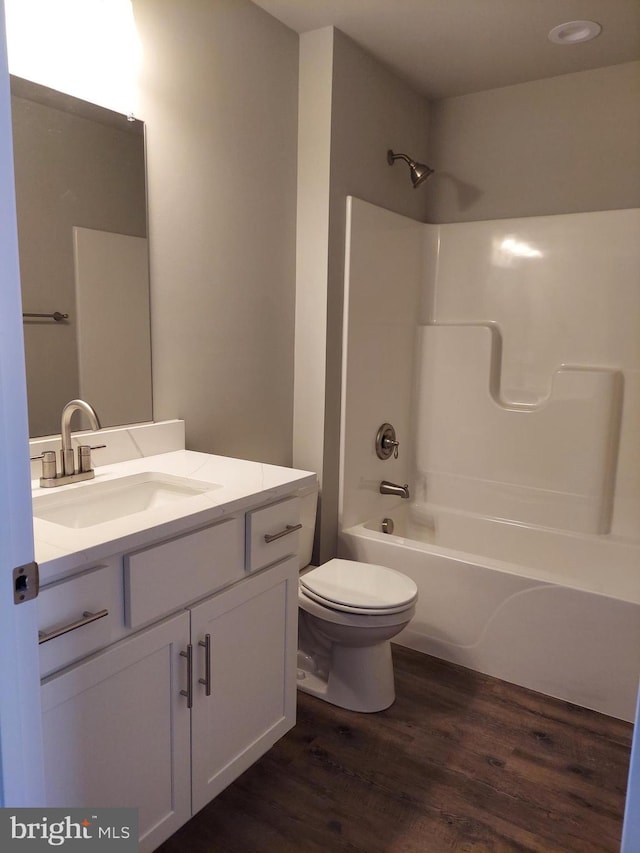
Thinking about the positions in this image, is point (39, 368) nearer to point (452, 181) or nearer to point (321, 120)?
point (321, 120)

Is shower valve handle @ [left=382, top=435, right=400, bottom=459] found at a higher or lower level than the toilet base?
higher

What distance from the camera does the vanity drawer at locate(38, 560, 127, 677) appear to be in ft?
3.81

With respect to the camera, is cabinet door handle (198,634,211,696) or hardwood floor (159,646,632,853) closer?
cabinet door handle (198,634,211,696)

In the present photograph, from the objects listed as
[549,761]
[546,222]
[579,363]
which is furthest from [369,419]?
[549,761]

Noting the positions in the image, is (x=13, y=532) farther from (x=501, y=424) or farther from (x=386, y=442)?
(x=501, y=424)

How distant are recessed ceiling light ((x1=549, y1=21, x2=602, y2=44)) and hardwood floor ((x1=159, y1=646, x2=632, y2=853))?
250 cm

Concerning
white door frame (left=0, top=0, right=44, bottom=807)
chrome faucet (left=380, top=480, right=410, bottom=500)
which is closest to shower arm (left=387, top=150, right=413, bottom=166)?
chrome faucet (left=380, top=480, right=410, bottom=500)

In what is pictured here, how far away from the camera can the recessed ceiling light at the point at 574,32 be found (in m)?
2.37

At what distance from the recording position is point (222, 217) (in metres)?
2.27

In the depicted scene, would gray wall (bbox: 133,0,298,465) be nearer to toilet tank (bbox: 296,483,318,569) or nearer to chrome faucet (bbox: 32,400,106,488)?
toilet tank (bbox: 296,483,318,569)

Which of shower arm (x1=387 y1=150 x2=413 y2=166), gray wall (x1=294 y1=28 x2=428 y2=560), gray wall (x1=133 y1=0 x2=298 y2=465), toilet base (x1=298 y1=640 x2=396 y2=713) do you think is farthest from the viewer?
shower arm (x1=387 y1=150 x2=413 y2=166)

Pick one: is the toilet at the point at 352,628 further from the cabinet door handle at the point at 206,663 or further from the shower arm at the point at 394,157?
the shower arm at the point at 394,157

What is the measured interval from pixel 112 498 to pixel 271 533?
452 mm

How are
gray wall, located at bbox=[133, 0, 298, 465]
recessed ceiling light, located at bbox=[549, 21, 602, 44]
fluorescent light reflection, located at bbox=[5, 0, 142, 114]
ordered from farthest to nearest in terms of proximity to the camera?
recessed ceiling light, located at bbox=[549, 21, 602, 44]
gray wall, located at bbox=[133, 0, 298, 465]
fluorescent light reflection, located at bbox=[5, 0, 142, 114]
